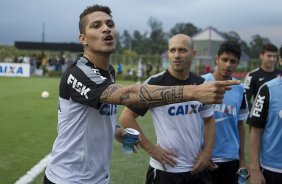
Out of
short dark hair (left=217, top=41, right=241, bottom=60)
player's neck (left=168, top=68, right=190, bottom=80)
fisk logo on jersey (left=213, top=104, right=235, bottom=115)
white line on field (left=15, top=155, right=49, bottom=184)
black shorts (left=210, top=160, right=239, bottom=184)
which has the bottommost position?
white line on field (left=15, top=155, right=49, bottom=184)

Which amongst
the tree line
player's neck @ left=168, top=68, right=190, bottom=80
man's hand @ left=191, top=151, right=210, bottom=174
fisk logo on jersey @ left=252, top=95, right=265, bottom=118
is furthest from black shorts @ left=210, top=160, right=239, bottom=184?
the tree line

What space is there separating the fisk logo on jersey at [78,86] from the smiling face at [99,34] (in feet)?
1.26

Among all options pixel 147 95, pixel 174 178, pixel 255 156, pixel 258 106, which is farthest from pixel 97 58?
pixel 255 156

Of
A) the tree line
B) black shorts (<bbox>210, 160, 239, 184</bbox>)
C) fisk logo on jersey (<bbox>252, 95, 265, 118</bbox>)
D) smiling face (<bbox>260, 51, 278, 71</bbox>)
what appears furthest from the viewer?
the tree line

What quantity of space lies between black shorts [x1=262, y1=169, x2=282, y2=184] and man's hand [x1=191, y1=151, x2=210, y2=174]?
0.52 meters

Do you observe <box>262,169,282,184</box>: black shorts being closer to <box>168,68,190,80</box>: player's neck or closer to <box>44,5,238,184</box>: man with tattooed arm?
<box>168,68,190,80</box>: player's neck

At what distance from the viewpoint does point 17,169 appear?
6.83 meters

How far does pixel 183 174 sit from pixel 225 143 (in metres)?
0.72

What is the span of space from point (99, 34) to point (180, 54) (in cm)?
113

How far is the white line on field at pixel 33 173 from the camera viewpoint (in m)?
6.21

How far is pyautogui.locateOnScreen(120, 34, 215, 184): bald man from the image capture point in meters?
3.76

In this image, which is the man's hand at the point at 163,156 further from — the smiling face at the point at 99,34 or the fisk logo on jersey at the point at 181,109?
the smiling face at the point at 99,34

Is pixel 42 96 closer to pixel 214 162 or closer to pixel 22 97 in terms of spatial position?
pixel 22 97

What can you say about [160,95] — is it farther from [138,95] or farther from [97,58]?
[97,58]
